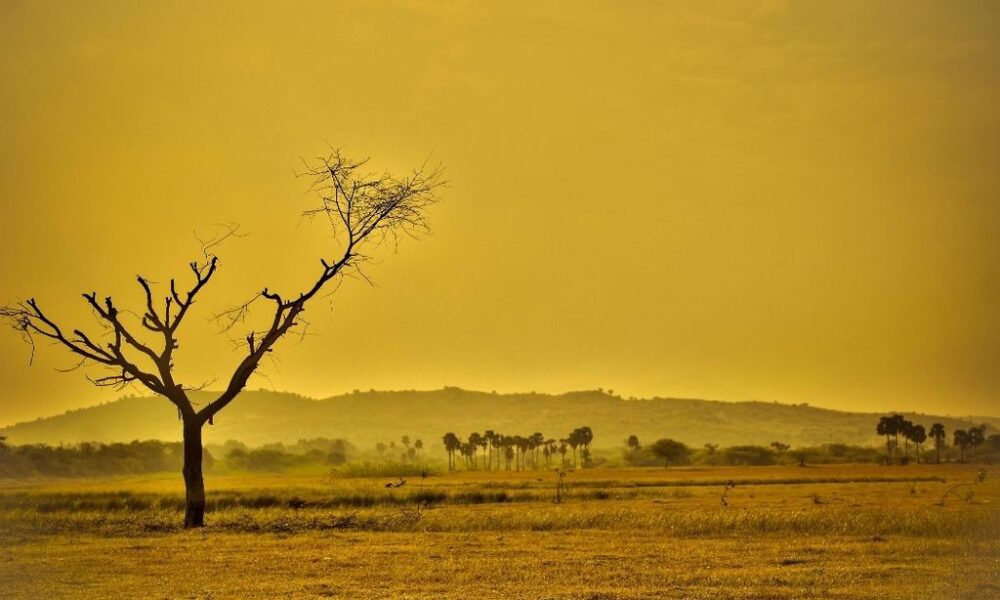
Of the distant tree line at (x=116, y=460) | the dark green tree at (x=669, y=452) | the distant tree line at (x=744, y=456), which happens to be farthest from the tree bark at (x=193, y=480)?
the dark green tree at (x=669, y=452)

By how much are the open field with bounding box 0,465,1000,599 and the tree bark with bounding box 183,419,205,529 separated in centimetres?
63

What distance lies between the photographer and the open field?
65.6 ft

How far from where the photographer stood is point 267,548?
27.1 metres

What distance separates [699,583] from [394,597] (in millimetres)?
5204

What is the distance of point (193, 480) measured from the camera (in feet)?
111

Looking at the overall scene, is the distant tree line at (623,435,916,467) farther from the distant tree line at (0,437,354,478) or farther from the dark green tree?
the distant tree line at (0,437,354,478)

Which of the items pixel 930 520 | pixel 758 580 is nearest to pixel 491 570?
pixel 758 580

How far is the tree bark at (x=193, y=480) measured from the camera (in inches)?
1314

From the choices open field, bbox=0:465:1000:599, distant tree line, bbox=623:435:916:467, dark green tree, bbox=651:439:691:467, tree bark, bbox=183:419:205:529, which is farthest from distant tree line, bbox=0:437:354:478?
tree bark, bbox=183:419:205:529

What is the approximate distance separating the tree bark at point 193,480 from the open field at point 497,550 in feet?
2.06

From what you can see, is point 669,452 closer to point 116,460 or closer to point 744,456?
point 744,456

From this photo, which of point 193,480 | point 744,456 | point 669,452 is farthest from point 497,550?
point 744,456

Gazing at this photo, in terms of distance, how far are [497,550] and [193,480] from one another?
11.6m

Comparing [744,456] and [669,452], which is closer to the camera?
[744,456]
